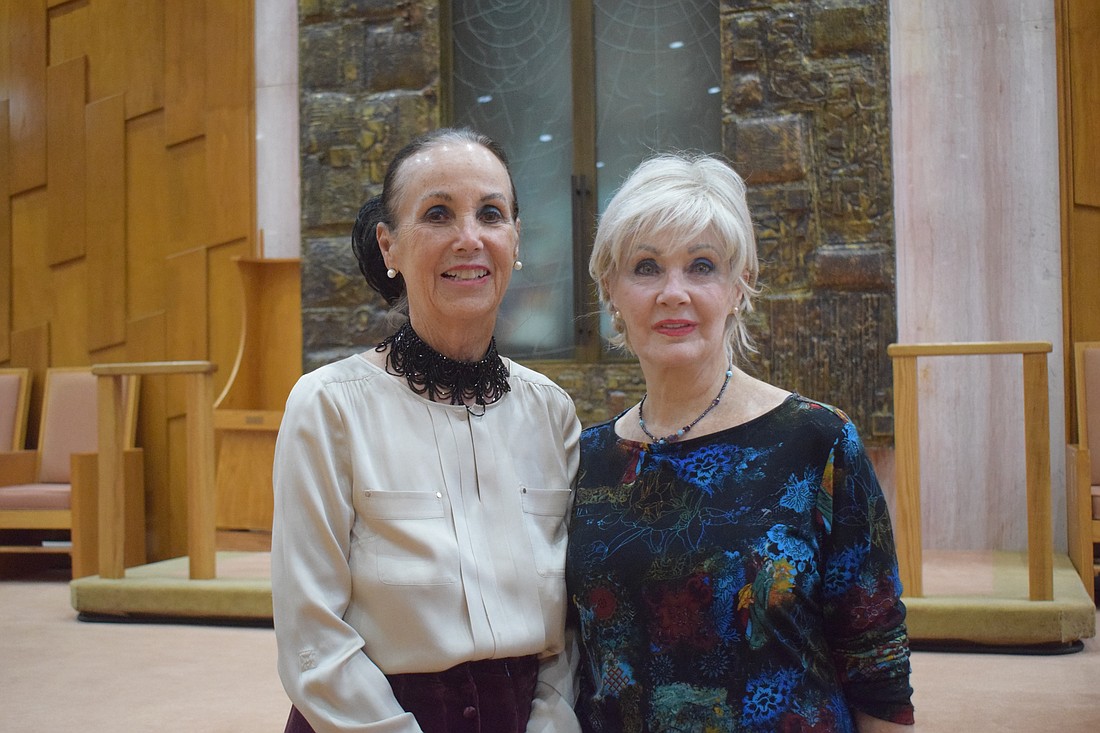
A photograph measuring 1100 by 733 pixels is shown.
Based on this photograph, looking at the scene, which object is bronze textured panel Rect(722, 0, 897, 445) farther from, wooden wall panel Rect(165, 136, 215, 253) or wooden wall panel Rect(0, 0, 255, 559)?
wooden wall panel Rect(165, 136, 215, 253)

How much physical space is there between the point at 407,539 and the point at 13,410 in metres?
5.61

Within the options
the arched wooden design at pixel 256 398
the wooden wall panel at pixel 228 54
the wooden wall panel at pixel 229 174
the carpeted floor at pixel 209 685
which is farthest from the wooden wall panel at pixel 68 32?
the carpeted floor at pixel 209 685

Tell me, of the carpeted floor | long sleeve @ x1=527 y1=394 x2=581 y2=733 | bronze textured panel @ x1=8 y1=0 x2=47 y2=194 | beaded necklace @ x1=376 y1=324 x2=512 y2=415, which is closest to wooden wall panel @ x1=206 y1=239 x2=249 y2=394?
bronze textured panel @ x1=8 y1=0 x2=47 y2=194

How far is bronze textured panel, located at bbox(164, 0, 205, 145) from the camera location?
6.19 metres

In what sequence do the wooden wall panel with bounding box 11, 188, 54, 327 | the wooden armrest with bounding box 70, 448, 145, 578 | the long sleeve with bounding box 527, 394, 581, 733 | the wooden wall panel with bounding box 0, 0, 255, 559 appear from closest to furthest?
the long sleeve with bounding box 527, 394, 581, 733, the wooden armrest with bounding box 70, 448, 145, 578, the wooden wall panel with bounding box 0, 0, 255, 559, the wooden wall panel with bounding box 11, 188, 54, 327

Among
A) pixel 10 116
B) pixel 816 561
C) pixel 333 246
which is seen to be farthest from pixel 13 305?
pixel 816 561

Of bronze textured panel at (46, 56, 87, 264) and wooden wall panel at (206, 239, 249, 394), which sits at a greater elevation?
bronze textured panel at (46, 56, 87, 264)

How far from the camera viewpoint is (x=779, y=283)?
15.4 feet

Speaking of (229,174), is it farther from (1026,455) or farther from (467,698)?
(467,698)

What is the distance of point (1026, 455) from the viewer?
11.9 feet

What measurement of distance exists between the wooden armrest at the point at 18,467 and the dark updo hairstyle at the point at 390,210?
4.86m

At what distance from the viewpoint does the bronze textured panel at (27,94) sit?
6621mm

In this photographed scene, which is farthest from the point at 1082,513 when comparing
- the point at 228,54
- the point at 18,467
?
the point at 18,467

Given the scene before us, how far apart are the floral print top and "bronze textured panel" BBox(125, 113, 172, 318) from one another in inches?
210
